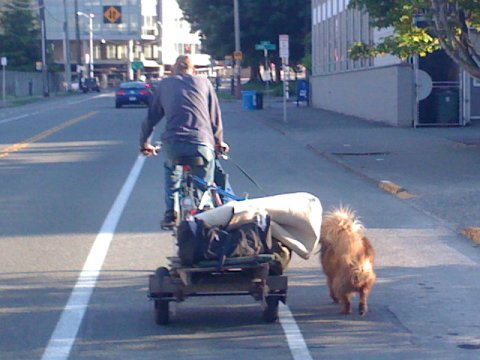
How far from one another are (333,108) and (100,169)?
995 inches

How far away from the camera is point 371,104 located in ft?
118

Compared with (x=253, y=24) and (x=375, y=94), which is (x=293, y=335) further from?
(x=253, y=24)

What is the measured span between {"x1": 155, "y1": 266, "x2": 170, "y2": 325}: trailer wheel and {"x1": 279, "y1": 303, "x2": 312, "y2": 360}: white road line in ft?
2.91

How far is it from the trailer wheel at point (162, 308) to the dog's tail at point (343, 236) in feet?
4.31

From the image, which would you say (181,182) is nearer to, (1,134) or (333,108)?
(1,134)

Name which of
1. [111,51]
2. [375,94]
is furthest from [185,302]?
[111,51]

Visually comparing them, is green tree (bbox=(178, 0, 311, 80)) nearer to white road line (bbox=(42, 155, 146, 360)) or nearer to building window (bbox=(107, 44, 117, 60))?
building window (bbox=(107, 44, 117, 60))

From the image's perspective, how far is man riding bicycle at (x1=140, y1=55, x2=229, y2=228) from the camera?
922cm

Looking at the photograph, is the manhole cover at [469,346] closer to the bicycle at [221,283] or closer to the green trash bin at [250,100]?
the bicycle at [221,283]

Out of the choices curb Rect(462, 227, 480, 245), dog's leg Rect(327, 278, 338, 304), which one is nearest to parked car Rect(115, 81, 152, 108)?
curb Rect(462, 227, 480, 245)

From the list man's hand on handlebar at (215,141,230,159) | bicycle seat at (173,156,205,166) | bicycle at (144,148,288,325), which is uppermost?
man's hand on handlebar at (215,141,230,159)

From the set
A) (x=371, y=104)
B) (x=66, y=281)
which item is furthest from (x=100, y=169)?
(x=371, y=104)

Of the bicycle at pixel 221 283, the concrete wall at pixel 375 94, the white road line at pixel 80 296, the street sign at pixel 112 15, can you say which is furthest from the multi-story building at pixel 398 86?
the street sign at pixel 112 15

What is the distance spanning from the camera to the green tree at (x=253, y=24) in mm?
65688
